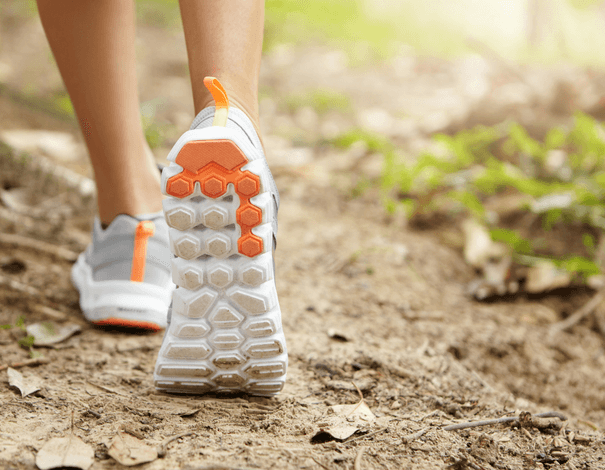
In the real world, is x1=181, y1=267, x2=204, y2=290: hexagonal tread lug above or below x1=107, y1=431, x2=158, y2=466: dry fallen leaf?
above

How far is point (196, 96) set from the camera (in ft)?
3.01

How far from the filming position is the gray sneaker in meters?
1.16

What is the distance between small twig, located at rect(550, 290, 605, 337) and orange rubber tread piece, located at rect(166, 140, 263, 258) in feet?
3.64


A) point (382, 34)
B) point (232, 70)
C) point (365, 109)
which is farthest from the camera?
point (382, 34)

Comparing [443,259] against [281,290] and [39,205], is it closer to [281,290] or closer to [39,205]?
[281,290]

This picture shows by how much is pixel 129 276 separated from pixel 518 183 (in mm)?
1424

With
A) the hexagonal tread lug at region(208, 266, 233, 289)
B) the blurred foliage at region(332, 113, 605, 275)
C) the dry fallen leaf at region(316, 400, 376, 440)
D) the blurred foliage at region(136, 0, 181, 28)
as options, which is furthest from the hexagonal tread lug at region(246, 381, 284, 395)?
the blurred foliage at region(136, 0, 181, 28)

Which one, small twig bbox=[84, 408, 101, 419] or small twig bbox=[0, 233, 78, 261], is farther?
small twig bbox=[0, 233, 78, 261]

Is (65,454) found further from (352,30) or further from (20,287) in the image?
(352,30)

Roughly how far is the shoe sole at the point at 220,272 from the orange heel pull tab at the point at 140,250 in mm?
369

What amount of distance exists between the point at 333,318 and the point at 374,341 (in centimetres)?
15

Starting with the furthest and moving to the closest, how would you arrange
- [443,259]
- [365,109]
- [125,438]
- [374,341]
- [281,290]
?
[365,109], [443,259], [281,290], [374,341], [125,438]

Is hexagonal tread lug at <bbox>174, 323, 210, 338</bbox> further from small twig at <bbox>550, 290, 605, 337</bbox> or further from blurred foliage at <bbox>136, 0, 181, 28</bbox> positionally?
blurred foliage at <bbox>136, 0, 181, 28</bbox>

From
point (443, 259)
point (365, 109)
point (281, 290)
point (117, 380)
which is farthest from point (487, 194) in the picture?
point (117, 380)
